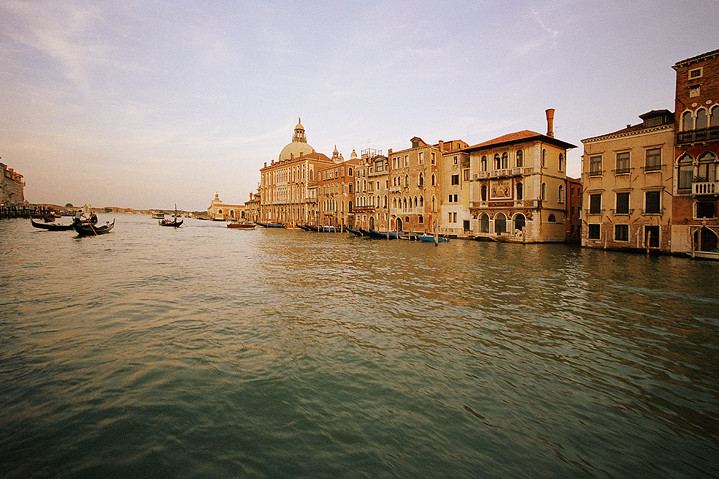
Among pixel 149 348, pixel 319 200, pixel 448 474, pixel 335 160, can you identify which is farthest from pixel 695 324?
pixel 335 160

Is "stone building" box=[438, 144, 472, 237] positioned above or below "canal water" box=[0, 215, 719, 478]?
above

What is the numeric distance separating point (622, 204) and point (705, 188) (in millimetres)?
4479

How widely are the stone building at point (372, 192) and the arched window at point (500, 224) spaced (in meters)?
15.1

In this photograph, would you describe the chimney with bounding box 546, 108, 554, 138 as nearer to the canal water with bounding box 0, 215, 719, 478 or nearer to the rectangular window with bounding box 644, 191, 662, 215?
the rectangular window with bounding box 644, 191, 662, 215

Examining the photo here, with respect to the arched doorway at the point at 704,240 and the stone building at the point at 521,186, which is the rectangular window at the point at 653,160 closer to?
the arched doorway at the point at 704,240

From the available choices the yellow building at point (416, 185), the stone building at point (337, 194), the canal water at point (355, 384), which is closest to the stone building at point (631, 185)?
the yellow building at point (416, 185)

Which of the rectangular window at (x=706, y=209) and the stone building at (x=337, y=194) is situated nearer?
the rectangular window at (x=706, y=209)

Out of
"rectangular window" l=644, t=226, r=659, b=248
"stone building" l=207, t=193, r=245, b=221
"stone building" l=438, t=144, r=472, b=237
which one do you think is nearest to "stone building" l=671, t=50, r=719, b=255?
"rectangular window" l=644, t=226, r=659, b=248

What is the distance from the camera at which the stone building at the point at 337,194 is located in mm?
51906

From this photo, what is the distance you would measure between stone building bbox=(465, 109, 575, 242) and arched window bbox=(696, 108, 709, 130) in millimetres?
9279

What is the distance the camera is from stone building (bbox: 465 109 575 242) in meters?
27.6

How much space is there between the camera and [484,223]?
31.7 metres

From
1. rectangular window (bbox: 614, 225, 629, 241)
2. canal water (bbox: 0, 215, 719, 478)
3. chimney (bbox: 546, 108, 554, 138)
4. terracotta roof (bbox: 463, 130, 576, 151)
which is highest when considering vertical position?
chimney (bbox: 546, 108, 554, 138)

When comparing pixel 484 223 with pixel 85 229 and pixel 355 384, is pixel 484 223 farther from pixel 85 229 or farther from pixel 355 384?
pixel 85 229
